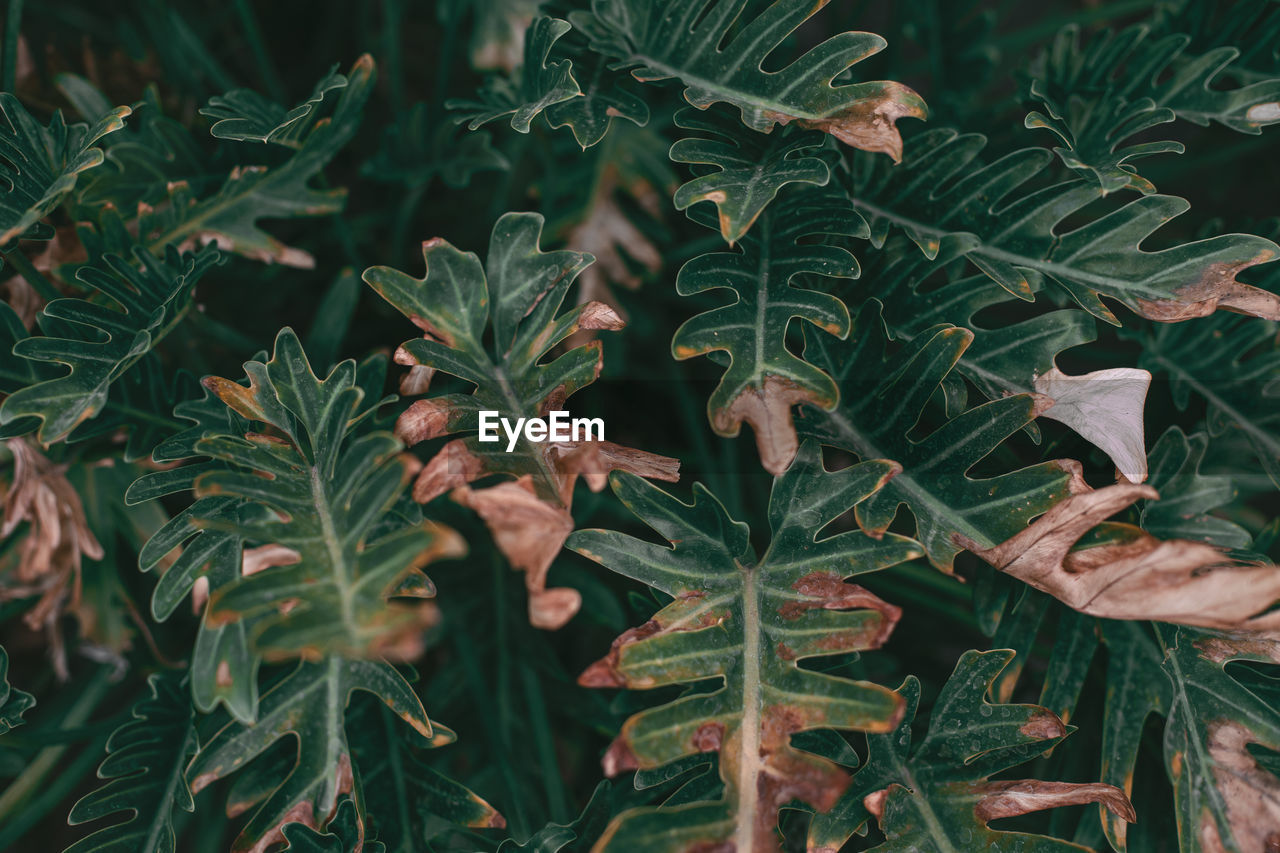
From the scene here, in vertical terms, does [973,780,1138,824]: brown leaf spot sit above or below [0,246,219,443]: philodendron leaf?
below

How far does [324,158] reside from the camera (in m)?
0.78

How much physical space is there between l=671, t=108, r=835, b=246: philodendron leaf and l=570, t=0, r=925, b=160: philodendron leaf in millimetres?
24

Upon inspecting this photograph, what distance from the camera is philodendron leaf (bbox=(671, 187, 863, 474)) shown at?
0.58 m

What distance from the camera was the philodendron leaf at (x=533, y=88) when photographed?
630 mm

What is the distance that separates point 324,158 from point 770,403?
51 centimetres

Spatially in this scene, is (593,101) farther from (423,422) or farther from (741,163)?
(423,422)

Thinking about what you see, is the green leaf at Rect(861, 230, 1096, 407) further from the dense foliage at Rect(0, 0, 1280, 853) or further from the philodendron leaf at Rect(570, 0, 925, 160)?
the philodendron leaf at Rect(570, 0, 925, 160)

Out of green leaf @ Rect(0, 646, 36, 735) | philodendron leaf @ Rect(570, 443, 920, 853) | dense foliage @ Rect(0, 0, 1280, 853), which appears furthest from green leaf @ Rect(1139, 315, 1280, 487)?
green leaf @ Rect(0, 646, 36, 735)

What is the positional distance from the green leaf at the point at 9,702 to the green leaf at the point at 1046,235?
0.83 meters

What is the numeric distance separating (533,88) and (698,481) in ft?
1.23

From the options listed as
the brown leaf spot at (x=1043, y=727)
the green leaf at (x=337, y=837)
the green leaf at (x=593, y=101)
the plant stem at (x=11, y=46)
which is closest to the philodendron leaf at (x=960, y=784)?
the brown leaf spot at (x=1043, y=727)

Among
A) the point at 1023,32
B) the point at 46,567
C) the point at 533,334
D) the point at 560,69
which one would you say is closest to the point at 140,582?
the point at 46,567

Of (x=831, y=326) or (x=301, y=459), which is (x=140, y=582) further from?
(x=831, y=326)

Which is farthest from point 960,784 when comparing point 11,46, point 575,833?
point 11,46
